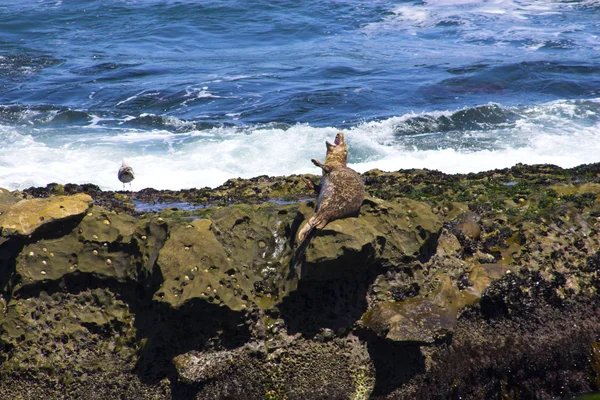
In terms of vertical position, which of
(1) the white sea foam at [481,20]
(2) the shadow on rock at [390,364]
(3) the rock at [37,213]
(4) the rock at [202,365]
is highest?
(3) the rock at [37,213]

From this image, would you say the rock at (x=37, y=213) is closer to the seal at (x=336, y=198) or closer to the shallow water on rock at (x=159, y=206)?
the shallow water on rock at (x=159, y=206)

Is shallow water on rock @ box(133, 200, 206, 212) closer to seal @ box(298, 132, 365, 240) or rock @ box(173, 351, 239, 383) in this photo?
seal @ box(298, 132, 365, 240)

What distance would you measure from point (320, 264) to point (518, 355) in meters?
2.05

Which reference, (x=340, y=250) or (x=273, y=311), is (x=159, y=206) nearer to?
(x=273, y=311)

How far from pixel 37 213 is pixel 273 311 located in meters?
2.23

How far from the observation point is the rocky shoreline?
587 centimetres

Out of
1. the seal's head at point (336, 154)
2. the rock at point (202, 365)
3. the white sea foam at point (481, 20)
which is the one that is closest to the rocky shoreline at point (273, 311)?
the rock at point (202, 365)

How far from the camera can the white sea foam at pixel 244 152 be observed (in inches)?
551

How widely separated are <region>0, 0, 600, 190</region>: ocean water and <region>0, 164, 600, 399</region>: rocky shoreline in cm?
744

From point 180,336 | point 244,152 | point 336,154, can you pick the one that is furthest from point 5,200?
point 244,152

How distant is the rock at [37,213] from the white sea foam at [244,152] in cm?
712

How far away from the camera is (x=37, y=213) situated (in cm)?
600

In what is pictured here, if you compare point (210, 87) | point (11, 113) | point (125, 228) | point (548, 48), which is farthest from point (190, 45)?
point (125, 228)

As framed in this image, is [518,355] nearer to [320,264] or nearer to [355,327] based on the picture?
[355,327]
